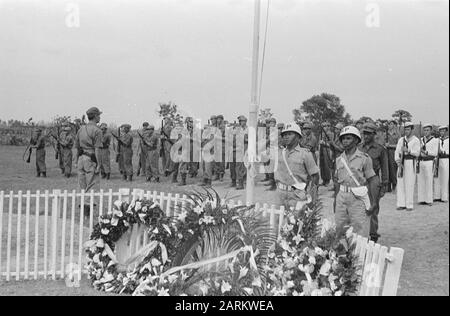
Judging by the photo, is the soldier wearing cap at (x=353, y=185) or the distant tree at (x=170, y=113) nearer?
the soldier wearing cap at (x=353, y=185)

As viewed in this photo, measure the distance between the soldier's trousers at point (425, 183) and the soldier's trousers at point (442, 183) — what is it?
331 mm

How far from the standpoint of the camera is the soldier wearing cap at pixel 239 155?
37.1ft

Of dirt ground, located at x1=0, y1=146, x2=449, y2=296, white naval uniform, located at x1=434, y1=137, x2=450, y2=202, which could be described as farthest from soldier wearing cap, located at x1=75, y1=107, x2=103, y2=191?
white naval uniform, located at x1=434, y1=137, x2=450, y2=202

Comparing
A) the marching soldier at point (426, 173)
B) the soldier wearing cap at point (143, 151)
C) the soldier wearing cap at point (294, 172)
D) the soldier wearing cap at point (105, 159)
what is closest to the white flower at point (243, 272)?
the soldier wearing cap at point (294, 172)

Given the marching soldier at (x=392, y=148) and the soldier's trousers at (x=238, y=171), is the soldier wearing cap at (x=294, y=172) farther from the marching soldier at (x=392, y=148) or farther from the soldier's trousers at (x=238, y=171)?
the soldier's trousers at (x=238, y=171)

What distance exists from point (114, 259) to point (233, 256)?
129 cm

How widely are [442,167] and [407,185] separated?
1604 mm

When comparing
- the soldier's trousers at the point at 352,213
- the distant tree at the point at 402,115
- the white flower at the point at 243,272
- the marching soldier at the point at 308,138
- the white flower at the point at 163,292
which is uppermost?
the distant tree at the point at 402,115

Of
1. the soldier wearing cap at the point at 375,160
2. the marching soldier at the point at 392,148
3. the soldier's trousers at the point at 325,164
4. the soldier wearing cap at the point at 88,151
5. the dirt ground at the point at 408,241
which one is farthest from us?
the soldier's trousers at the point at 325,164

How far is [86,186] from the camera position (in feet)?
29.4

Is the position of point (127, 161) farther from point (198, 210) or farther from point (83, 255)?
point (198, 210)

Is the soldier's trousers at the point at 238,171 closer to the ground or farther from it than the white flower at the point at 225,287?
farther from it

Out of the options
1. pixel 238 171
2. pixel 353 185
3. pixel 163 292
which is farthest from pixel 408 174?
pixel 163 292
